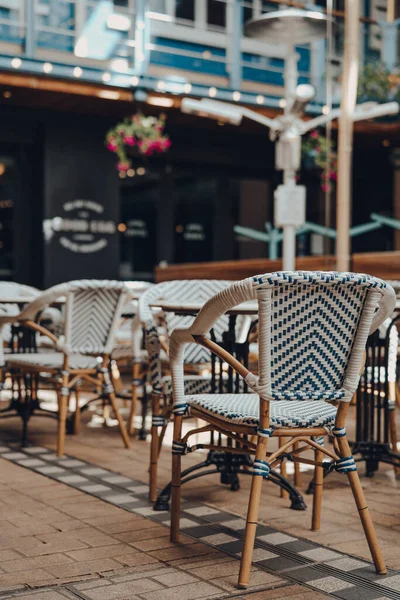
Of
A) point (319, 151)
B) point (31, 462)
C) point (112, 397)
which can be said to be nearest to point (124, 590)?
point (31, 462)

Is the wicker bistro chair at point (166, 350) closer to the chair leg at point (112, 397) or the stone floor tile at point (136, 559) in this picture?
the chair leg at point (112, 397)

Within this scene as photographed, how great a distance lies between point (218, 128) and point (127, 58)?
1.91 meters

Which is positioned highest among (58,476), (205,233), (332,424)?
(205,233)

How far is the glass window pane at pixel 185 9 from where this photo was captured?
445 inches

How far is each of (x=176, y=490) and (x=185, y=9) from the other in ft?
31.7

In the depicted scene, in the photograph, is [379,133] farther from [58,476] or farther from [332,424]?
[332,424]

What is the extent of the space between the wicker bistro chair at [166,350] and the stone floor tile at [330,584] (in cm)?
103

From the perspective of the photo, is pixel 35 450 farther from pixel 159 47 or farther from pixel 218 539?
pixel 159 47

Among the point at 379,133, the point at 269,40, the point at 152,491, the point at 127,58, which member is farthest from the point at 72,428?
the point at 379,133

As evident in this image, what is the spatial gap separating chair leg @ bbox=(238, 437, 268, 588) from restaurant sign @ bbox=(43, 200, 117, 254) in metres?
8.49

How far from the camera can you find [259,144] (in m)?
12.5

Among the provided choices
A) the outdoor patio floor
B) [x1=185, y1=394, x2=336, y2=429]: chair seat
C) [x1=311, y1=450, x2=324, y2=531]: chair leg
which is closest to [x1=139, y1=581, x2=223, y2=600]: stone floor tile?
the outdoor patio floor

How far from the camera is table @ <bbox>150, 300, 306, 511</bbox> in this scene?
10.6 feet

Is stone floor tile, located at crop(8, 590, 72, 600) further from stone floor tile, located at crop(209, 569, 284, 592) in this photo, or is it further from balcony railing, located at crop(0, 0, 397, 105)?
balcony railing, located at crop(0, 0, 397, 105)
